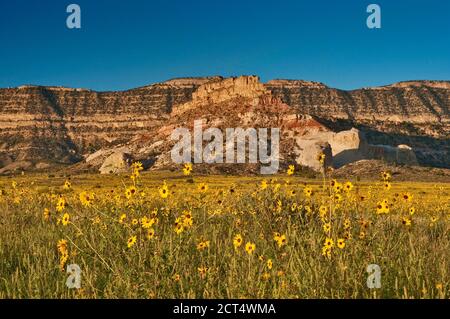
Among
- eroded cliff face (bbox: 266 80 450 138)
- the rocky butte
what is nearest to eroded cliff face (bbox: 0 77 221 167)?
the rocky butte

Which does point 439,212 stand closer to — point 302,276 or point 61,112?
point 302,276

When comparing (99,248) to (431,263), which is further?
(99,248)

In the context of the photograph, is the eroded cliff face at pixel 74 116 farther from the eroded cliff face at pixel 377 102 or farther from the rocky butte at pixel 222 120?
the eroded cliff face at pixel 377 102

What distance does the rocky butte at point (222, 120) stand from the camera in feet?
328

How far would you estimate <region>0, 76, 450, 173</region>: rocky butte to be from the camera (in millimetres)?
100125

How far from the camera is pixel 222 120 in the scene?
345ft

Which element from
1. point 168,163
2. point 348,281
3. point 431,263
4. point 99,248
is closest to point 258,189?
point 99,248

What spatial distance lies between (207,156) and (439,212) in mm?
76203

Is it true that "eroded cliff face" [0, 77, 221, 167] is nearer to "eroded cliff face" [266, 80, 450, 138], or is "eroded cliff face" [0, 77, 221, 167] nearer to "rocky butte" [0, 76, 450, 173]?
"rocky butte" [0, 76, 450, 173]

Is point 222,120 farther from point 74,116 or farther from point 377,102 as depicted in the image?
point 377,102

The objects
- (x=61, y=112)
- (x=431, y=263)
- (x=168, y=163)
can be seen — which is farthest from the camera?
(x=61, y=112)

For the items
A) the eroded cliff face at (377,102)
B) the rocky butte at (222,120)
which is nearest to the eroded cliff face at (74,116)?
the rocky butte at (222,120)

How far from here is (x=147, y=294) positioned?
5.43 metres
